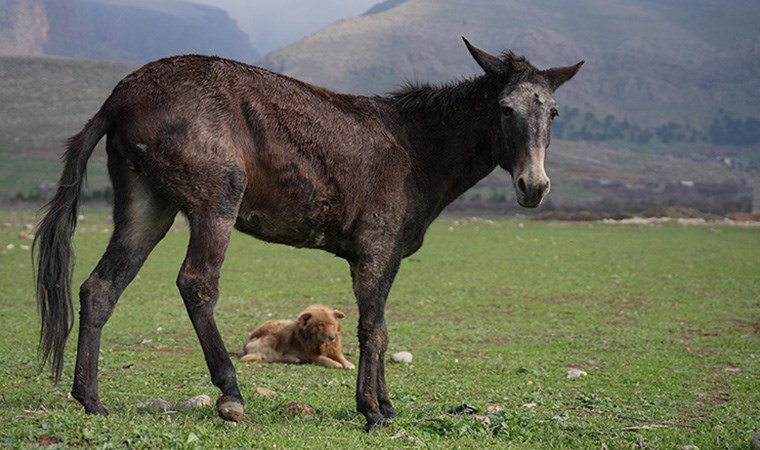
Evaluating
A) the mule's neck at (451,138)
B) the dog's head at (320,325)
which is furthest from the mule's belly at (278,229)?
the dog's head at (320,325)

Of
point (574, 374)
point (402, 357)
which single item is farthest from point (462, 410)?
point (402, 357)

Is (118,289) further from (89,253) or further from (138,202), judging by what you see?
(89,253)

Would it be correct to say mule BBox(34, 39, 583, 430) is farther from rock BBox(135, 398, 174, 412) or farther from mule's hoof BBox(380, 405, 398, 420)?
rock BBox(135, 398, 174, 412)

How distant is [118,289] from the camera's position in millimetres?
7016

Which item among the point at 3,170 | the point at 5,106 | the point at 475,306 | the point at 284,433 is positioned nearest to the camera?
the point at 284,433

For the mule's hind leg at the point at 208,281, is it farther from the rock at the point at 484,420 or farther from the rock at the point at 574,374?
the rock at the point at 574,374

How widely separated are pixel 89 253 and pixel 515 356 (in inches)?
704

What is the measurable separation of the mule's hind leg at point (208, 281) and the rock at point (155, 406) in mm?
804

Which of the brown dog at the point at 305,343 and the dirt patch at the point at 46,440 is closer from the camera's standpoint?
the dirt patch at the point at 46,440

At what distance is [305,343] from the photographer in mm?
11172

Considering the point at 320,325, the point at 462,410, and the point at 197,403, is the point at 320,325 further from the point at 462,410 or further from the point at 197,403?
the point at 462,410

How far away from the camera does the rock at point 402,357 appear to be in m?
11.2

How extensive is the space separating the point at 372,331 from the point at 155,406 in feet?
6.07

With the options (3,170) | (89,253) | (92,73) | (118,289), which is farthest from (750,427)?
(92,73)
